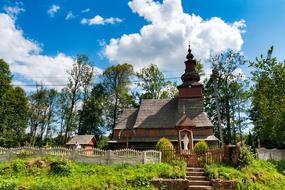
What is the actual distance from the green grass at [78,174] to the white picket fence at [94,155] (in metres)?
0.53

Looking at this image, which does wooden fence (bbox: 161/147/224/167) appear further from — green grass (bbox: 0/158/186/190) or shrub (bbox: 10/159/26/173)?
shrub (bbox: 10/159/26/173)

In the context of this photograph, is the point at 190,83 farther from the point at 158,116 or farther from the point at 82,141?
the point at 82,141

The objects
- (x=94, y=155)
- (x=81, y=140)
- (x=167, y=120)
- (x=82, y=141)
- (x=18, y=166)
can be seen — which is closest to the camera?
(x=18, y=166)

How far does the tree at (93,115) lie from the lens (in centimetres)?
4506

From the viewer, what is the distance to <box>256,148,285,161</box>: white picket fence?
2067 centimetres

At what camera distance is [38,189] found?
12336 millimetres

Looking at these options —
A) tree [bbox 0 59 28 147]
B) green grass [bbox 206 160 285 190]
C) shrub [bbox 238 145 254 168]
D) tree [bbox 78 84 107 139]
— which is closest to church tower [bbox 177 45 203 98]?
green grass [bbox 206 160 285 190]

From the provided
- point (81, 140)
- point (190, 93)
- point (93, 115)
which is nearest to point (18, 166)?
point (190, 93)

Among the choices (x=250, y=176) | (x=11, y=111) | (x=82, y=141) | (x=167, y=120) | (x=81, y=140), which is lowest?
(x=250, y=176)

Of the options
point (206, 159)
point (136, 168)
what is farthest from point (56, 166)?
point (206, 159)

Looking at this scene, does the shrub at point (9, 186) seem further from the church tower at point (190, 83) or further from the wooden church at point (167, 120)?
the church tower at point (190, 83)

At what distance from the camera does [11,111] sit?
39.2 meters

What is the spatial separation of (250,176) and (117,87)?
3198 centimetres

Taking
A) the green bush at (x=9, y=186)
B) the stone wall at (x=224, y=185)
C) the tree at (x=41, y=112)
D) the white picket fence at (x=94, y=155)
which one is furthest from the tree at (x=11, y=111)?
the stone wall at (x=224, y=185)
